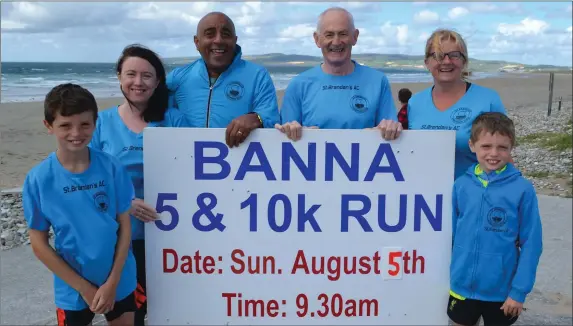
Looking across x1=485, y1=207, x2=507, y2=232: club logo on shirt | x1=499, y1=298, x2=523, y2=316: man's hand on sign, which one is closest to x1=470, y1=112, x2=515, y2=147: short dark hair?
x1=485, y1=207, x2=507, y2=232: club logo on shirt

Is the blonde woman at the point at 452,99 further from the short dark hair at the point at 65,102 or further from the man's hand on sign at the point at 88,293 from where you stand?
the man's hand on sign at the point at 88,293

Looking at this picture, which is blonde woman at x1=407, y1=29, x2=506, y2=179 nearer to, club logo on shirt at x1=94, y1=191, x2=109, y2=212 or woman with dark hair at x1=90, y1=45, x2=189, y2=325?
woman with dark hair at x1=90, y1=45, x2=189, y2=325

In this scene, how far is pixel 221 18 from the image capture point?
3.02 meters

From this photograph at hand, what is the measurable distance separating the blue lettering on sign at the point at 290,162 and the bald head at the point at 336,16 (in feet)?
2.26

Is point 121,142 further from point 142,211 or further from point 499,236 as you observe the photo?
point 499,236

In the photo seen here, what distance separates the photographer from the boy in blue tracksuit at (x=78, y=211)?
234cm

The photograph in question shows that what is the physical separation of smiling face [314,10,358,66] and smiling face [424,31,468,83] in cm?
43

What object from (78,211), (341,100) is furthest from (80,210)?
(341,100)

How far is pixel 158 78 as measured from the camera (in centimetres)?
293

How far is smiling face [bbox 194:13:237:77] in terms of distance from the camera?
→ 9.87 feet

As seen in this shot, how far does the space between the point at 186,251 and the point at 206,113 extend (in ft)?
A: 2.49

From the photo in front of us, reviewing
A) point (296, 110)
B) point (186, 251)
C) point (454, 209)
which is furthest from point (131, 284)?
point (454, 209)

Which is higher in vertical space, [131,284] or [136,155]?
[136,155]

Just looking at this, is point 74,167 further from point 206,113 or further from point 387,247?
point 387,247
